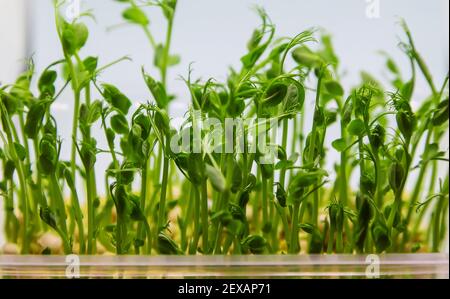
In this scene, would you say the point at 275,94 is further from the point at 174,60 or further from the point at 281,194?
the point at 174,60

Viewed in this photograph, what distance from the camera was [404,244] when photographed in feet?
2.60

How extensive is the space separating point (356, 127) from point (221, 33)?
10.9 inches

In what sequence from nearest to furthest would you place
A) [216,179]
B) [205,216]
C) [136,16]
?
[216,179] < [205,216] < [136,16]

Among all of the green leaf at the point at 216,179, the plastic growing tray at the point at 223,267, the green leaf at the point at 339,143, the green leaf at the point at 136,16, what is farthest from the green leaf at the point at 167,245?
the green leaf at the point at 136,16

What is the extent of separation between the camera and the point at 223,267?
0.68m

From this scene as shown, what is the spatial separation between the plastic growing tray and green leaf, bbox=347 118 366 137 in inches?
6.3

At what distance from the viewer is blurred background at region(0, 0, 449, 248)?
0.82 meters

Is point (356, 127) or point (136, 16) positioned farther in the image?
point (136, 16)

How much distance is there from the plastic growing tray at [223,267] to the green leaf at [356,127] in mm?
159

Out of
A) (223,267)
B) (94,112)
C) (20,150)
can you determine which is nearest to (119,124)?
(94,112)
